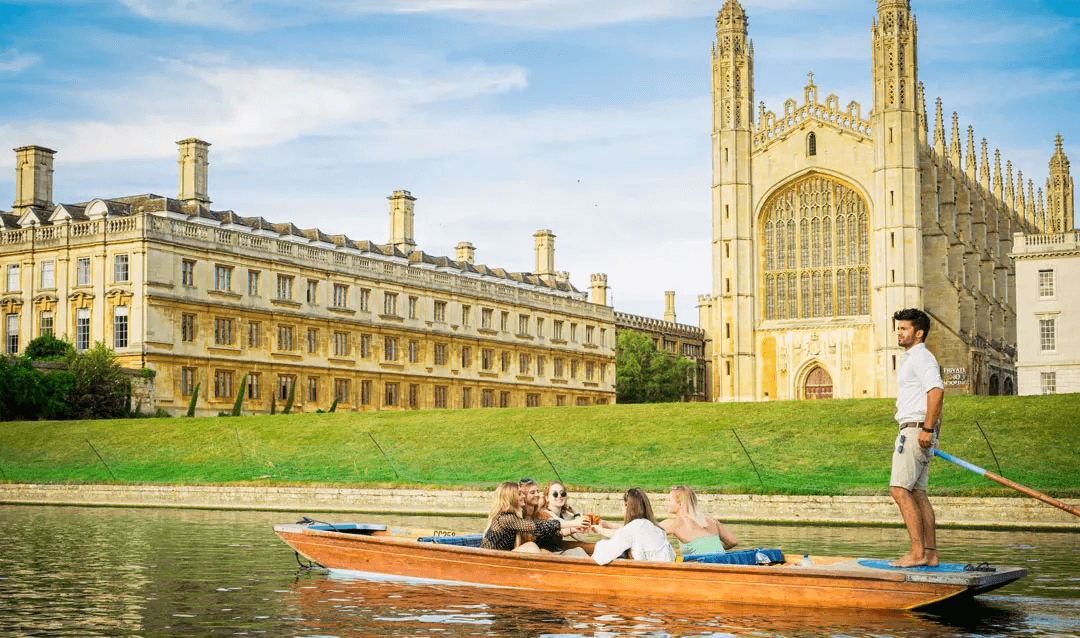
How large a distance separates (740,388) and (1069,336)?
719 inches

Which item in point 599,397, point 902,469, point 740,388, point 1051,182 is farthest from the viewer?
point 1051,182

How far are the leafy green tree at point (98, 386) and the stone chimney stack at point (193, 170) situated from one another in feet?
48.4

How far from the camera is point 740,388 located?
232 feet

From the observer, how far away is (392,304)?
69.2 m

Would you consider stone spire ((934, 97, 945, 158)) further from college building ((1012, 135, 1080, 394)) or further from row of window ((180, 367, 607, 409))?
row of window ((180, 367, 607, 409))

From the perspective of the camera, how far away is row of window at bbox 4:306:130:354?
54.9 m

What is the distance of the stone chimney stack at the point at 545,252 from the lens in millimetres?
97688

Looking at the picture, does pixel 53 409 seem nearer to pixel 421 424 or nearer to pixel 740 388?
pixel 421 424

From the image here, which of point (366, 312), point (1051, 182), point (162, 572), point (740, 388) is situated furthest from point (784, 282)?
point (162, 572)

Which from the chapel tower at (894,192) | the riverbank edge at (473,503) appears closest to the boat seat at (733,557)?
the riverbank edge at (473,503)

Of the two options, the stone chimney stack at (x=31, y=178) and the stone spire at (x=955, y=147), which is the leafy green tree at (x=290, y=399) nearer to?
the stone chimney stack at (x=31, y=178)

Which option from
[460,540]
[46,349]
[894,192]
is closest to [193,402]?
[46,349]

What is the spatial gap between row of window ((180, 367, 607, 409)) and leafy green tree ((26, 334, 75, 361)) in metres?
5.37

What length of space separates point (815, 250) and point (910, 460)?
59945mm
